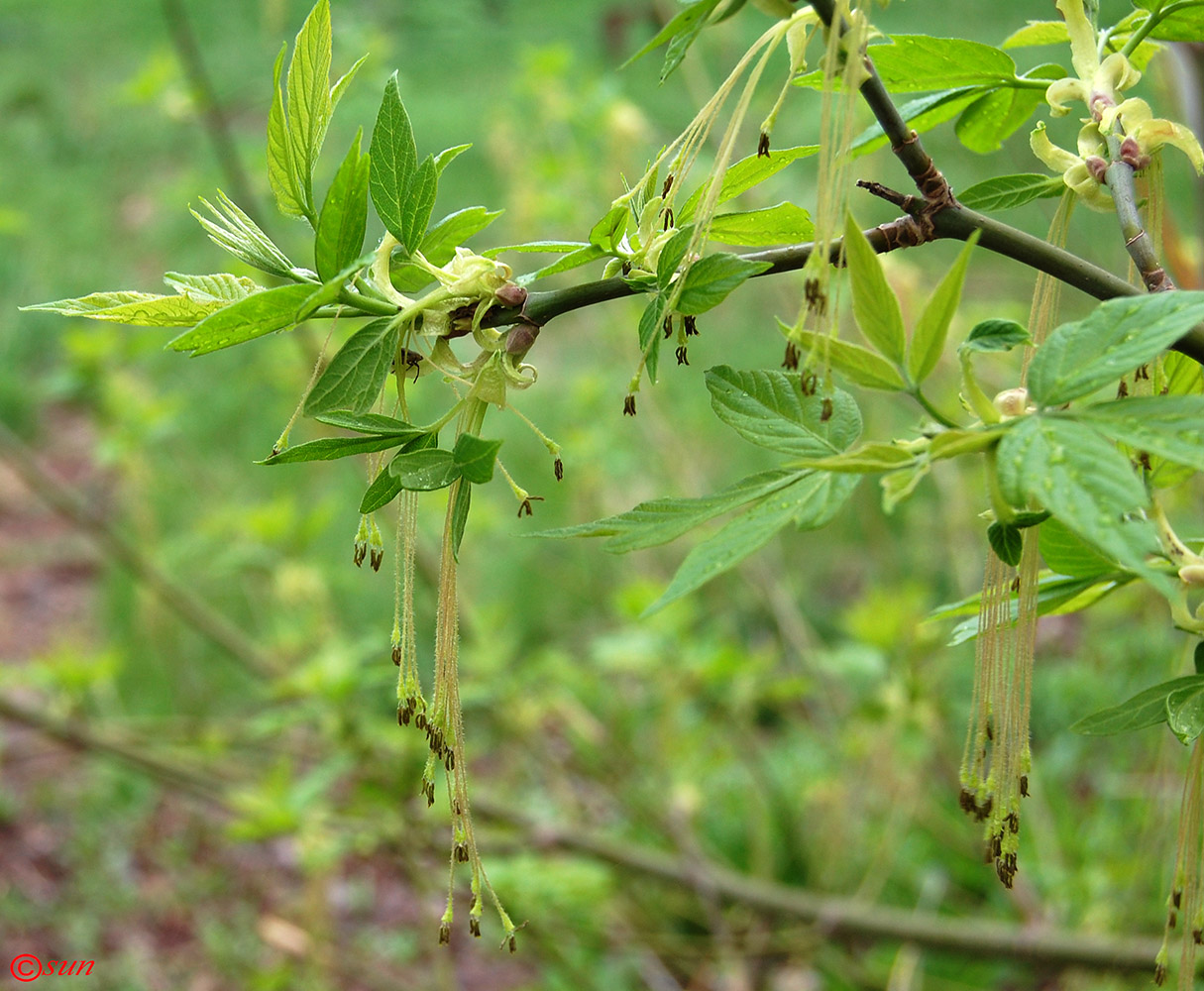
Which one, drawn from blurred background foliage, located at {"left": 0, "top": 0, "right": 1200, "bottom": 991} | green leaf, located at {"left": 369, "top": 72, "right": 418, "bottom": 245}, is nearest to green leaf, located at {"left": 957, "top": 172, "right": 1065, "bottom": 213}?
green leaf, located at {"left": 369, "top": 72, "right": 418, "bottom": 245}

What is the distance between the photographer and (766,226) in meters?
0.39

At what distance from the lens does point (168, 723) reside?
5.62 feet

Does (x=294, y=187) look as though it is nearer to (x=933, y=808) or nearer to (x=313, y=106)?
(x=313, y=106)

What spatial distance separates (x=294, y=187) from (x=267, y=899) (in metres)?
2.12

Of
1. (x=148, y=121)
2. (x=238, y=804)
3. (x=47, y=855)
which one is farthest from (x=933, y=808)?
(x=148, y=121)

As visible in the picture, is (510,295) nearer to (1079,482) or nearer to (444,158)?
(444,158)

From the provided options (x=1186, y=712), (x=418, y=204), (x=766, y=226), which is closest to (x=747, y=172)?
(x=766, y=226)

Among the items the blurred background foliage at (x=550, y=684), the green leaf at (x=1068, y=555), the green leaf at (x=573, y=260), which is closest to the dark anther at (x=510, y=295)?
the green leaf at (x=573, y=260)

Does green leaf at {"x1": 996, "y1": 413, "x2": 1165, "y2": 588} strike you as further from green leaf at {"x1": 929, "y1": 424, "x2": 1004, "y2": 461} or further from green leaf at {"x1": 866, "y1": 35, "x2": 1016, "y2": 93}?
green leaf at {"x1": 866, "y1": 35, "x2": 1016, "y2": 93}

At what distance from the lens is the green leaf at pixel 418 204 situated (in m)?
0.36

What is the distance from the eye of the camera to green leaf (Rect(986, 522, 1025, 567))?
0.34 m

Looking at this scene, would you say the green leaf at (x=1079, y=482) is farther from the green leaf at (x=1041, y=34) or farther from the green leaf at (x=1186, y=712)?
the green leaf at (x=1041, y=34)

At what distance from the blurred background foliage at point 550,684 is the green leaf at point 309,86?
88cm

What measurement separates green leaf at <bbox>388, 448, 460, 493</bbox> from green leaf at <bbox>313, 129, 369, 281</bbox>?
2.7 inches
